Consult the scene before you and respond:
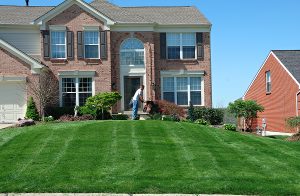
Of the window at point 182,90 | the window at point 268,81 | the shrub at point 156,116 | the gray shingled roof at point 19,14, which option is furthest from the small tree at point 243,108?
the gray shingled roof at point 19,14

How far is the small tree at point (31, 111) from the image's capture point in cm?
2636

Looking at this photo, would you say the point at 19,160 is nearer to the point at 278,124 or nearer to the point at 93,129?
the point at 93,129

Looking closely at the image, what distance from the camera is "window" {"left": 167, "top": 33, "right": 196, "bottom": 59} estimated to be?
30.9m

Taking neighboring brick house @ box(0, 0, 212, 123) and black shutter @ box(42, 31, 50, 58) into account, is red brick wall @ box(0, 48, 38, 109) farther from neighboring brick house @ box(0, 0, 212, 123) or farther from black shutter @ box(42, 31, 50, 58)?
black shutter @ box(42, 31, 50, 58)

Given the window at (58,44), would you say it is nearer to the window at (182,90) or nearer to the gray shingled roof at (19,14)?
the gray shingled roof at (19,14)

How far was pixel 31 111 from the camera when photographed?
1045 inches

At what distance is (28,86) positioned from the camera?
2706 cm

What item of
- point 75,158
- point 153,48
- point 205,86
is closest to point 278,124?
point 205,86

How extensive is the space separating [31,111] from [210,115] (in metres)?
10.1

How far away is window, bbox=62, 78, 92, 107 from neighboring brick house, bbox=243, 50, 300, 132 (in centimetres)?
1173

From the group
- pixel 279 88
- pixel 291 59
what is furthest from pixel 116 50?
pixel 291 59

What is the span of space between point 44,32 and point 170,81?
8337 mm

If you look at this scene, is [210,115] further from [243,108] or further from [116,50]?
[116,50]

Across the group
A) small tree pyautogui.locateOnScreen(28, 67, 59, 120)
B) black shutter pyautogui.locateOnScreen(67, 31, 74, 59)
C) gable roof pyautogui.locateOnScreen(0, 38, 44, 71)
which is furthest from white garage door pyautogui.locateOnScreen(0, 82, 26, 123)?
black shutter pyautogui.locateOnScreen(67, 31, 74, 59)
